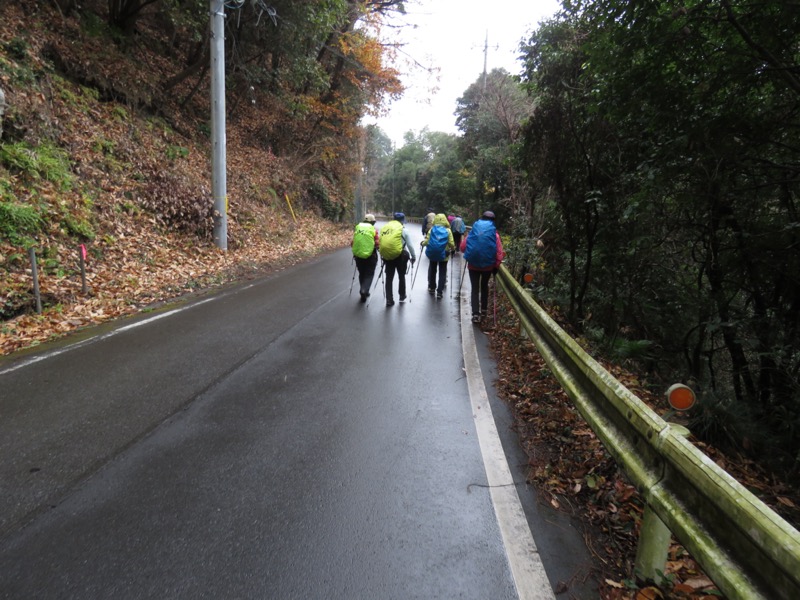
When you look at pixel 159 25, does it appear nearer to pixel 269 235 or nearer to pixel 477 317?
pixel 269 235

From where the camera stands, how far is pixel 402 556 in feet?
A: 8.69

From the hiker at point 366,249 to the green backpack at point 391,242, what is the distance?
0.18 meters

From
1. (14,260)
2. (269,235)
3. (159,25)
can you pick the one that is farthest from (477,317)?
(159,25)

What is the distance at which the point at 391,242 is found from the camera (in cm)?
890

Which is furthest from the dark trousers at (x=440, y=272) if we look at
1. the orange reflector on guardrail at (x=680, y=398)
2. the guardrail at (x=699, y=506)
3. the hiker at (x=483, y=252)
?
the orange reflector on guardrail at (x=680, y=398)

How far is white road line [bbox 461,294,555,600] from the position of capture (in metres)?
2.50

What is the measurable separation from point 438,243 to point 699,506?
27.1 ft

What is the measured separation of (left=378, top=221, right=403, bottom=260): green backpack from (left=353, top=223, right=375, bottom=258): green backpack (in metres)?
0.18

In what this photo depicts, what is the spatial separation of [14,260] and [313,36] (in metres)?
13.4

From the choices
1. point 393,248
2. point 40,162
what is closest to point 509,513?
point 393,248

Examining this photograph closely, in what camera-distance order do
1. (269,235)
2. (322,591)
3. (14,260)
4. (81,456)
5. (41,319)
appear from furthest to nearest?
(269,235), (14,260), (41,319), (81,456), (322,591)

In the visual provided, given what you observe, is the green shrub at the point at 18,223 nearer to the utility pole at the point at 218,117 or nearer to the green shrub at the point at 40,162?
the green shrub at the point at 40,162

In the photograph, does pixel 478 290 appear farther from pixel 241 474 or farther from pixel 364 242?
pixel 241 474

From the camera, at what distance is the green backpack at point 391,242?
889 centimetres
